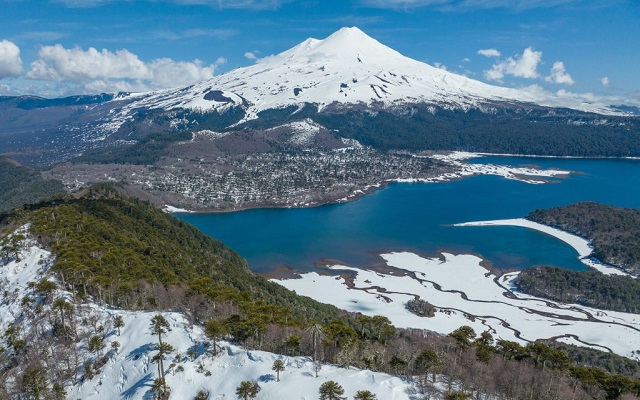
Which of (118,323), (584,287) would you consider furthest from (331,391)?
(584,287)

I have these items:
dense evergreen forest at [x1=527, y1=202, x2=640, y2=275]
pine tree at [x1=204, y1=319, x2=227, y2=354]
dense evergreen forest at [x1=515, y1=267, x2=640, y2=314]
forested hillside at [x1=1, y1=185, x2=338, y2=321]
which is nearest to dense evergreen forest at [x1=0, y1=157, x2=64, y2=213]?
forested hillside at [x1=1, y1=185, x2=338, y2=321]

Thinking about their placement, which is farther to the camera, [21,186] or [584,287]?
[21,186]

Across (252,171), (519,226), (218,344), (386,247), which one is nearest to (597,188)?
(519,226)

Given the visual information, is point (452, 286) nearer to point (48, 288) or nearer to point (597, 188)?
point (48, 288)

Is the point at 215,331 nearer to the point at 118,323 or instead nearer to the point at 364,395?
the point at 118,323

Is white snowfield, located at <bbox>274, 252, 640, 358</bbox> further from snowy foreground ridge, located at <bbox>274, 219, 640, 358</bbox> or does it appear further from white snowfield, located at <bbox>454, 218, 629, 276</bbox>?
white snowfield, located at <bbox>454, 218, 629, 276</bbox>

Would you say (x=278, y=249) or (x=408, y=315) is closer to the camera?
(x=408, y=315)
